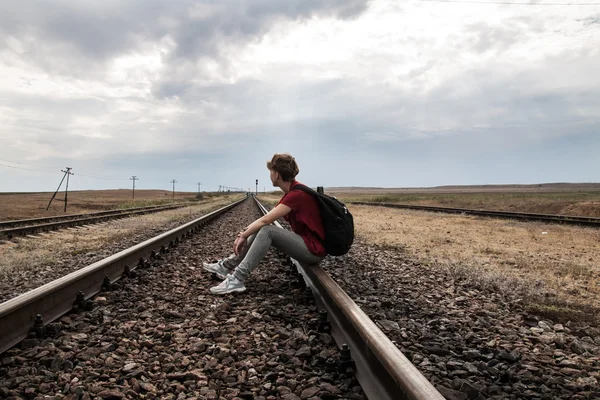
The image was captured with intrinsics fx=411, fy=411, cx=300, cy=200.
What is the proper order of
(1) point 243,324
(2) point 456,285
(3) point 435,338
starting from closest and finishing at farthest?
(3) point 435,338 → (1) point 243,324 → (2) point 456,285

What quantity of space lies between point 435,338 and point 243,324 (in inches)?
58.3

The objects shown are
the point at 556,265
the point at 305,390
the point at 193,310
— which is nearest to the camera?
the point at 305,390

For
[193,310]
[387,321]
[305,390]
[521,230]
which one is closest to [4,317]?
[193,310]

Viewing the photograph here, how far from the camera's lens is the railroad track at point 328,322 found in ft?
6.33

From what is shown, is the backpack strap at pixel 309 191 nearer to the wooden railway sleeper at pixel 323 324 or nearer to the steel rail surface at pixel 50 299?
the wooden railway sleeper at pixel 323 324

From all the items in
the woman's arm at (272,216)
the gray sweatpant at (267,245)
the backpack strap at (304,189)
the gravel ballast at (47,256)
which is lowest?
the gravel ballast at (47,256)

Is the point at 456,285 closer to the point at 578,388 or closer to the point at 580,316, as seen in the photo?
the point at 580,316

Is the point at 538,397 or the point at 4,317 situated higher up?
the point at 4,317

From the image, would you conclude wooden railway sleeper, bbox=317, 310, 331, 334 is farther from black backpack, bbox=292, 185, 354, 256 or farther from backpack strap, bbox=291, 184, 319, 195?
backpack strap, bbox=291, 184, 319, 195

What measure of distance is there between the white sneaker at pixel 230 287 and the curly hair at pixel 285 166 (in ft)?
3.82

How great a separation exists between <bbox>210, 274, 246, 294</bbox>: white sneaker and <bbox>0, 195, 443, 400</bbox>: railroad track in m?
0.70

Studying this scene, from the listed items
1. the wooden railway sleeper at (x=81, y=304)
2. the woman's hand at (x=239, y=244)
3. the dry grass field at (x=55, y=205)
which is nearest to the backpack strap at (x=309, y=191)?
the woman's hand at (x=239, y=244)

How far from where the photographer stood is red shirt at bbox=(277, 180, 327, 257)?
4.04 metres

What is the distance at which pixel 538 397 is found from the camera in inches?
89.4
